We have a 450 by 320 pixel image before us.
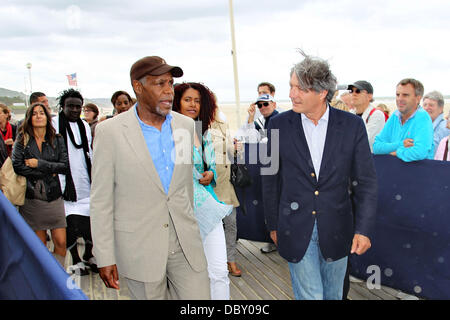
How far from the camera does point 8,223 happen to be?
3031 mm

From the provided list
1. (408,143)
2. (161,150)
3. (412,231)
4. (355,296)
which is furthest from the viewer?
(355,296)

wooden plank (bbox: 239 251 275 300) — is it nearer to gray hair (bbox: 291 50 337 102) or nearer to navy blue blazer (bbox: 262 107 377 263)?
navy blue blazer (bbox: 262 107 377 263)

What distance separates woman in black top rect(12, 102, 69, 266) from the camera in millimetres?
4957

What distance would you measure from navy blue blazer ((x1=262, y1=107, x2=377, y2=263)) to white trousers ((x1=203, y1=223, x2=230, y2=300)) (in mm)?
564

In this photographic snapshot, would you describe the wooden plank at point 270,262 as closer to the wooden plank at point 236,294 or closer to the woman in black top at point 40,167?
the wooden plank at point 236,294

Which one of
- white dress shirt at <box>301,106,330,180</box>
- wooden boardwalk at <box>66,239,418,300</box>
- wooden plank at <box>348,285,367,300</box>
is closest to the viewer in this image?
white dress shirt at <box>301,106,330,180</box>

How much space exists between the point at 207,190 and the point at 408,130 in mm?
2536

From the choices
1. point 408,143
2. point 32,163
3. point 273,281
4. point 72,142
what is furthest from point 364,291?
point 32,163

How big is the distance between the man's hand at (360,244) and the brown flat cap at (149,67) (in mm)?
1799

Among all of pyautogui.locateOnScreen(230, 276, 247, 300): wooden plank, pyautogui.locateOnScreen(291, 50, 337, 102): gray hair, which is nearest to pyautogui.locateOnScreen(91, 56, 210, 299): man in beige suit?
pyautogui.locateOnScreen(291, 50, 337, 102): gray hair

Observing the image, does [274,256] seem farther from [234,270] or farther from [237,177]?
[237,177]

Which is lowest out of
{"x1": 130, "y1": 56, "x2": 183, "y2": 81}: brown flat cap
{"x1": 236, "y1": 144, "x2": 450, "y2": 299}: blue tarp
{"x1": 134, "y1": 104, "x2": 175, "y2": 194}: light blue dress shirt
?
{"x1": 236, "y1": 144, "x2": 450, "y2": 299}: blue tarp

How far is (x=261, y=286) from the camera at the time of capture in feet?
15.8

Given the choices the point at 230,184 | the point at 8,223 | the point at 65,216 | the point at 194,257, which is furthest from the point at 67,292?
the point at 65,216
